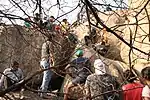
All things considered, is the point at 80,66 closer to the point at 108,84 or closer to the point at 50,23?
the point at 50,23

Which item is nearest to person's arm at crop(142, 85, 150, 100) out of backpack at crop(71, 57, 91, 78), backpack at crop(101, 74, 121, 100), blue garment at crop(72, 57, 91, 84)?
backpack at crop(101, 74, 121, 100)

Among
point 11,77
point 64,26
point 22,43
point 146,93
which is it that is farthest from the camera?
point 22,43

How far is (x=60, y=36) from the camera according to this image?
525 cm

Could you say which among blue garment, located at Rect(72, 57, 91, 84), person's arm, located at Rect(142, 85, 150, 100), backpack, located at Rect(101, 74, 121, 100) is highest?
blue garment, located at Rect(72, 57, 91, 84)

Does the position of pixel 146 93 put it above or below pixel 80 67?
below

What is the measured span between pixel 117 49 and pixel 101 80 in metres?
6.12

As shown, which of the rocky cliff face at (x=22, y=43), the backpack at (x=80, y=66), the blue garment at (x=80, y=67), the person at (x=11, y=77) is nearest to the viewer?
the person at (x=11, y=77)

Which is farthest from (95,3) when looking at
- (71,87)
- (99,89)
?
(71,87)

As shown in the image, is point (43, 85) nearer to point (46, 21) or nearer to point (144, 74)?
point (144, 74)

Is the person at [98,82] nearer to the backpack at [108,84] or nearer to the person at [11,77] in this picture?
the backpack at [108,84]

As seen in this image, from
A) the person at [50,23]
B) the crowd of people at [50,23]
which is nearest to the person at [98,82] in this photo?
the crowd of people at [50,23]

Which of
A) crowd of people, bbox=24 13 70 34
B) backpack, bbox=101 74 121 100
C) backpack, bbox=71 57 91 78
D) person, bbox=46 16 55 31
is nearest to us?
backpack, bbox=71 57 91 78

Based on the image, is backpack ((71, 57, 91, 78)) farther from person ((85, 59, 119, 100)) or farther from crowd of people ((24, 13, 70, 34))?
person ((85, 59, 119, 100))

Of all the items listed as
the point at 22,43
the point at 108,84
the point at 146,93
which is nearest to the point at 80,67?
the point at 108,84
